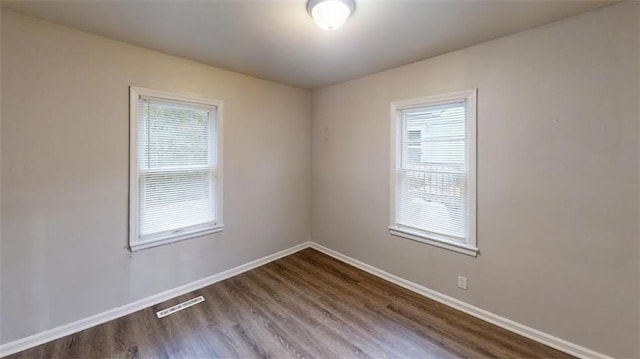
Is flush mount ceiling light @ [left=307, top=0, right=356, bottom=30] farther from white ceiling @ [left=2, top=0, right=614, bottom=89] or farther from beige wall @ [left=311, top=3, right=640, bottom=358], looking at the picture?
beige wall @ [left=311, top=3, right=640, bottom=358]

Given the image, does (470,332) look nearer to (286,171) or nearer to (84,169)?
(286,171)

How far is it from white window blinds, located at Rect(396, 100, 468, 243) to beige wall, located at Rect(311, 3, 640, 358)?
0.19 m

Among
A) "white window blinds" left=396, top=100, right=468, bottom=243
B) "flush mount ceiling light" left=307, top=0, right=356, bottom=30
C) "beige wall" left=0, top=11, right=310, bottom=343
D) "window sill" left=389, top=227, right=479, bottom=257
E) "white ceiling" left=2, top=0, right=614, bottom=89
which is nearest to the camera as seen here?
"flush mount ceiling light" left=307, top=0, right=356, bottom=30

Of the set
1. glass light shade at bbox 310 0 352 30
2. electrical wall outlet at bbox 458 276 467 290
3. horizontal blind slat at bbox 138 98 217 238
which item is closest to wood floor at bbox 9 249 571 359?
electrical wall outlet at bbox 458 276 467 290

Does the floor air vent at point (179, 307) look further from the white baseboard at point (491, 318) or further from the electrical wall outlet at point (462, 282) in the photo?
the electrical wall outlet at point (462, 282)

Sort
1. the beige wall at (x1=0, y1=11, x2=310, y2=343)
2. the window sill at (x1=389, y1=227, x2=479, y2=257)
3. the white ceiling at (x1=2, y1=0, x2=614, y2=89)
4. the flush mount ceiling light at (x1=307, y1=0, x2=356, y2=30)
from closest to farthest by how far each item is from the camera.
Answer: the flush mount ceiling light at (x1=307, y1=0, x2=356, y2=30)
the white ceiling at (x1=2, y1=0, x2=614, y2=89)
the beige wall at (x1=0, y1=11, x2=310, y2=343)
the window sill at (x1=389, y1=227, x2=479, y2=257)

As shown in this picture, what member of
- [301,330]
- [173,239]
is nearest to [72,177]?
[173,239]

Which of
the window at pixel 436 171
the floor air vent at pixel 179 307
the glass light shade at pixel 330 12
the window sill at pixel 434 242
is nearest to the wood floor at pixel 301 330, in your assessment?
the floor air vent at pixel 179 307

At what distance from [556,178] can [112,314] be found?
3910 millimetres

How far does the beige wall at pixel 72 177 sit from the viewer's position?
1.95m

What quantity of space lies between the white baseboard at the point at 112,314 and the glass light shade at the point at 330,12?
2864 millimetres

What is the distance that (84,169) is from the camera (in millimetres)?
2225

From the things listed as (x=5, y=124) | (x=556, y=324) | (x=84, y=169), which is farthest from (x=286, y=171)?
(x=556, y=324)

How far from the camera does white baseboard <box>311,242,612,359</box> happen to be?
1961mm
